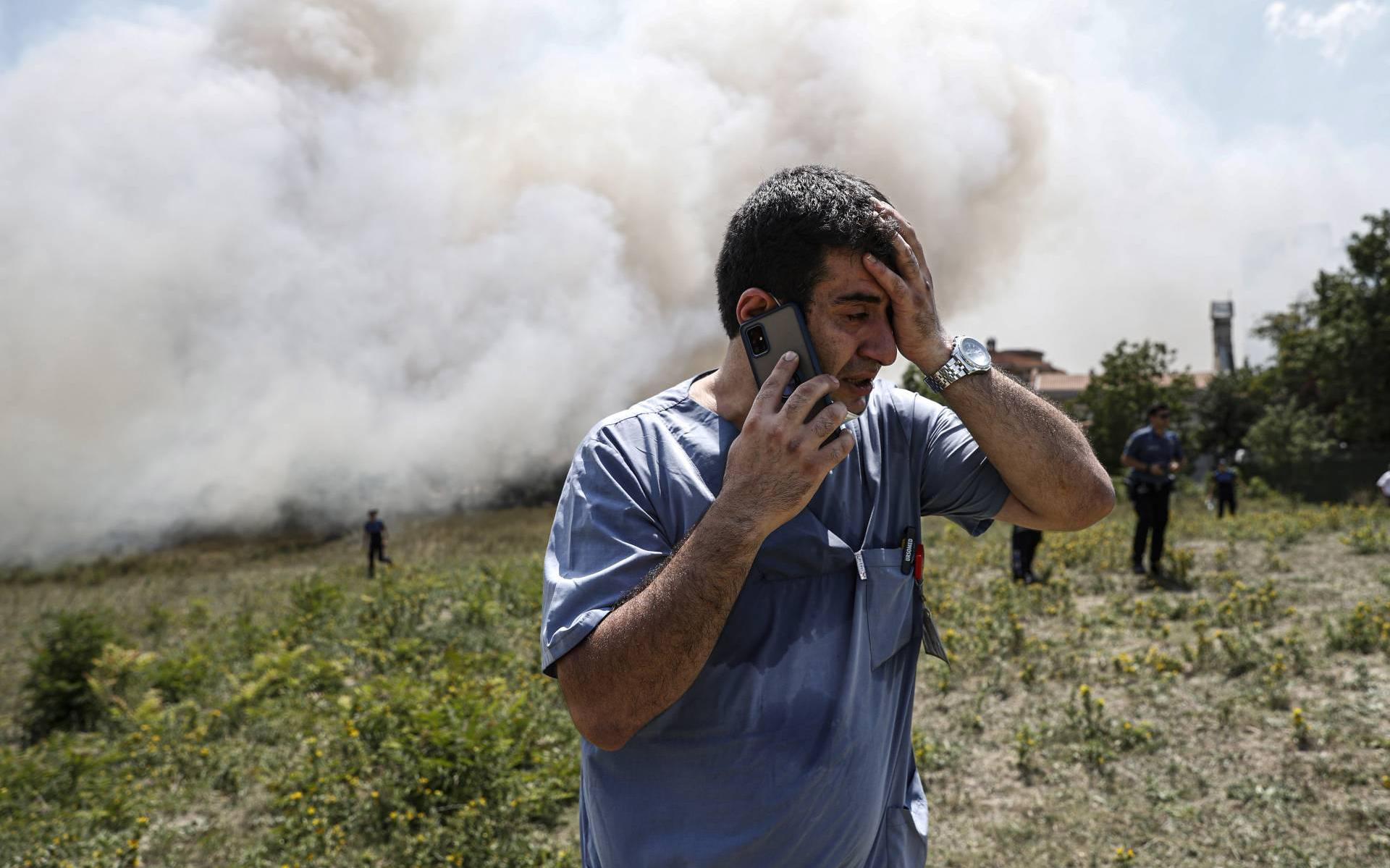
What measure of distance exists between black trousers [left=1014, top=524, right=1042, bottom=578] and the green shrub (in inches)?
296

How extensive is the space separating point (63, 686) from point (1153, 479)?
8999 millimetres

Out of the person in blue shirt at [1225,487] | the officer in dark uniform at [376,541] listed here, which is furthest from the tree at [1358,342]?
the officer in dark uniform at [376,541]

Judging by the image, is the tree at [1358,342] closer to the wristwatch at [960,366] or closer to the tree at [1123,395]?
the tree at [1123,395]

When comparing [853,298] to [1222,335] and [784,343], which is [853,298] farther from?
[1222,335]

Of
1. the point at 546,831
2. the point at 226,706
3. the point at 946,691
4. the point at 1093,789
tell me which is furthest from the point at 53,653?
the point at 1093,789

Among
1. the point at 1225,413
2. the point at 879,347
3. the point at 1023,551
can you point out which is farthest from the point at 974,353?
the point at 1225,413

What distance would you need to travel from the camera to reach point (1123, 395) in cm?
2992

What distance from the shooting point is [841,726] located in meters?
1.31

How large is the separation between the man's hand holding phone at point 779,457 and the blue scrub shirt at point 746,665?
143mm

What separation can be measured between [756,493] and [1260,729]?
4122 mm

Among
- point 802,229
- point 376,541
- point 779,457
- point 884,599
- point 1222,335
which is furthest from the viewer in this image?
point 1222,335

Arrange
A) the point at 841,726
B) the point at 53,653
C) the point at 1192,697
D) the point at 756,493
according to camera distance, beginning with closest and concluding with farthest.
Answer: the point at 756,493
the point at 841,726
the point at 1192,697
the point at 53,653

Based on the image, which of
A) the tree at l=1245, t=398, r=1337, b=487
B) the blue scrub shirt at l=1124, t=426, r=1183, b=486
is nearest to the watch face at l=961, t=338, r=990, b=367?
the blue scrub shirt at l=1124, t=426, r=1183, b=486

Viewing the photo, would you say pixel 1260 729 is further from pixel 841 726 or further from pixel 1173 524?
pixel 1173 524
